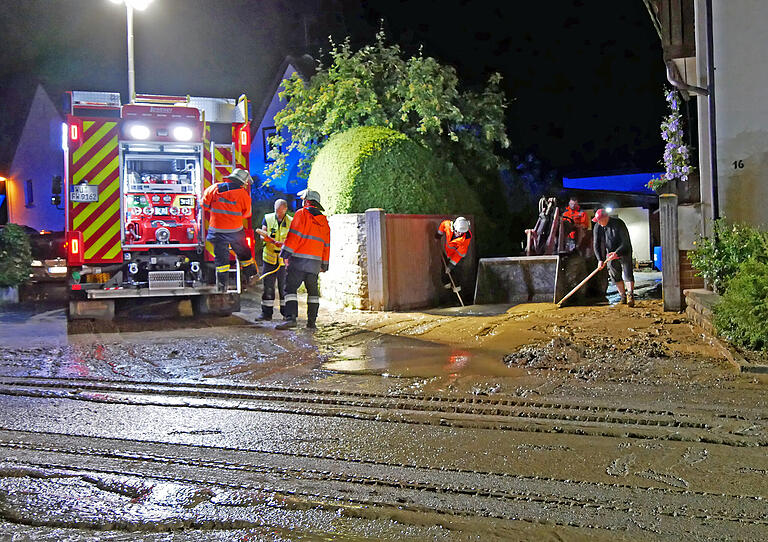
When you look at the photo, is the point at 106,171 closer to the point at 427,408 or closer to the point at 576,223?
the point at 427,408

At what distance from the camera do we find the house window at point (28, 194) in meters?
29.8

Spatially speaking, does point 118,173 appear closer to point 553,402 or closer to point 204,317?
point 204,317

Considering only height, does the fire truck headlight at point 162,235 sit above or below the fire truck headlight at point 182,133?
below

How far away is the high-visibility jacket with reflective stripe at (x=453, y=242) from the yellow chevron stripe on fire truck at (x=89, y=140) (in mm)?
5707

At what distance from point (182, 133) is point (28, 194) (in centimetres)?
2149

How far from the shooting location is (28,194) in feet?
99.0

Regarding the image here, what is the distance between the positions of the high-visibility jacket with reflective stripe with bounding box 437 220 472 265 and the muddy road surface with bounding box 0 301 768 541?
4.75 m

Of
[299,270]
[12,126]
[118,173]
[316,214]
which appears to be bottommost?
[299,270]

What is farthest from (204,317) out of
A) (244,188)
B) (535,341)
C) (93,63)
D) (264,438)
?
(93,63)

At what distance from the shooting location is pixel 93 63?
2662 centimetres

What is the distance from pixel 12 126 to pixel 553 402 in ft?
99.3

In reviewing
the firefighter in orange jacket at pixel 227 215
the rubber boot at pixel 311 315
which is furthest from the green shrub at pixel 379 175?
the rubber boot at pixel 311 315

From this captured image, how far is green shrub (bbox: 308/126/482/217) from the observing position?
13.4m

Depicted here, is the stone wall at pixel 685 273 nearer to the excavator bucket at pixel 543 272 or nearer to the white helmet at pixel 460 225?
the excavator bucket at pixel 543 272
